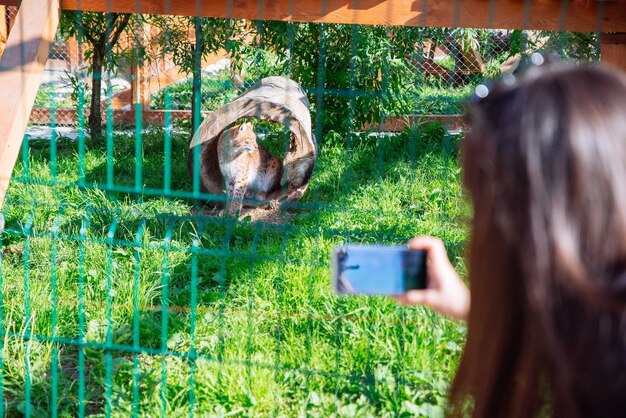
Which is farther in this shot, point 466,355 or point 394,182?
point 394,182

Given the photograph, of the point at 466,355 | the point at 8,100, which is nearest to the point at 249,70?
the point at 8,100

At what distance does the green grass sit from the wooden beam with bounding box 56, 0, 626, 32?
637 mm

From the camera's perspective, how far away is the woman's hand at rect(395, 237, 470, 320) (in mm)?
1348

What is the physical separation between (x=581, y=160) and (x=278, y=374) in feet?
7.50

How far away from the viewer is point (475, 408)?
1.10m

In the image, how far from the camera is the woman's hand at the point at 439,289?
135 centimetres

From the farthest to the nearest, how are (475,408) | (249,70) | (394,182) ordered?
(249,70), (394,182), (475,408)

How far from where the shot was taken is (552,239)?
3.07 ft

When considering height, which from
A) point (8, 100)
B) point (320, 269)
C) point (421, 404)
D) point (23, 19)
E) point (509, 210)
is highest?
point (23, 19)

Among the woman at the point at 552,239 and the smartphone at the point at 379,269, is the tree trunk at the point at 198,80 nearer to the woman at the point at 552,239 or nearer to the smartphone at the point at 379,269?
the smartphone at the point at 379,269

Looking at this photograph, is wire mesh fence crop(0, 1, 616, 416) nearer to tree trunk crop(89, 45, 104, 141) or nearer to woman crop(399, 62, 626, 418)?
woman crop(399, 62, 626, 418)

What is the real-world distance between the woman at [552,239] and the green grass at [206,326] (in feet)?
5.22

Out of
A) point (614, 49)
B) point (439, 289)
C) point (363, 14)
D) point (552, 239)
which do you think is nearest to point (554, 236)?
point (552, 239)

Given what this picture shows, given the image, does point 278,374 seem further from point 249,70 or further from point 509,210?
point 249,70
